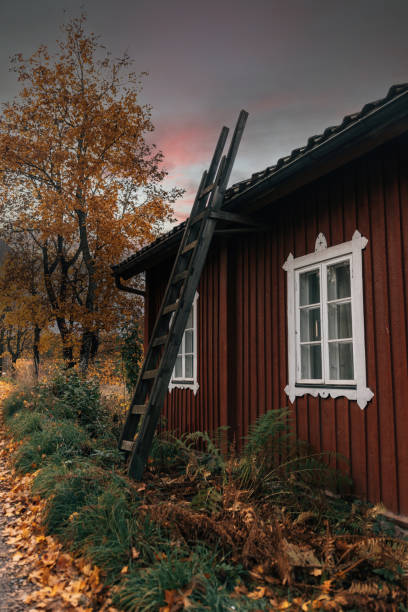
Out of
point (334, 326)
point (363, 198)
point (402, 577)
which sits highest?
point (363, 198)

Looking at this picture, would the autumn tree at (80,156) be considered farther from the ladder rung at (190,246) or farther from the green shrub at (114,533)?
the green shrub at (114,533)

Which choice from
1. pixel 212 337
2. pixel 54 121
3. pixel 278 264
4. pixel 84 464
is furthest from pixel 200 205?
pixel 54 121

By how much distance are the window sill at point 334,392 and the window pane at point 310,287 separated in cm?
95

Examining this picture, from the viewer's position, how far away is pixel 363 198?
447cm

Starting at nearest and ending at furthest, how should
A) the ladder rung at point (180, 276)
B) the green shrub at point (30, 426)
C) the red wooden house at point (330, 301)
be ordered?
the red wooden house at point (330, 301), the ladder rung at point (180, 276), the green shrub at point (30, 426)

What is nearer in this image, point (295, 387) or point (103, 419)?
point (295, 387)

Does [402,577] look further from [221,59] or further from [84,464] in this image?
[221,59]

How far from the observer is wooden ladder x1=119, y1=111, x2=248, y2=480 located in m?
4.95

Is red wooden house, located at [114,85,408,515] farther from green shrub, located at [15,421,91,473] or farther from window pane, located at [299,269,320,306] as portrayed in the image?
green shrub, located at [15,421,91,473]

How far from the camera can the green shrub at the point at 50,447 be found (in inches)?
230

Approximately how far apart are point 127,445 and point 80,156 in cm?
1321

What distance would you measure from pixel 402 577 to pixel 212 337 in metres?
4.43

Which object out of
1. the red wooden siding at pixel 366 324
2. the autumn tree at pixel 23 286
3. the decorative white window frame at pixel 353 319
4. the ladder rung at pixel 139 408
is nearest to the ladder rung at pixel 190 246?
the red wooden siding at pixel 366 324

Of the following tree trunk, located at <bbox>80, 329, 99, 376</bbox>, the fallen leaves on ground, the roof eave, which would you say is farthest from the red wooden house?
tree trunk, located at <bbox>80, 329, 99, 376</bbox>
